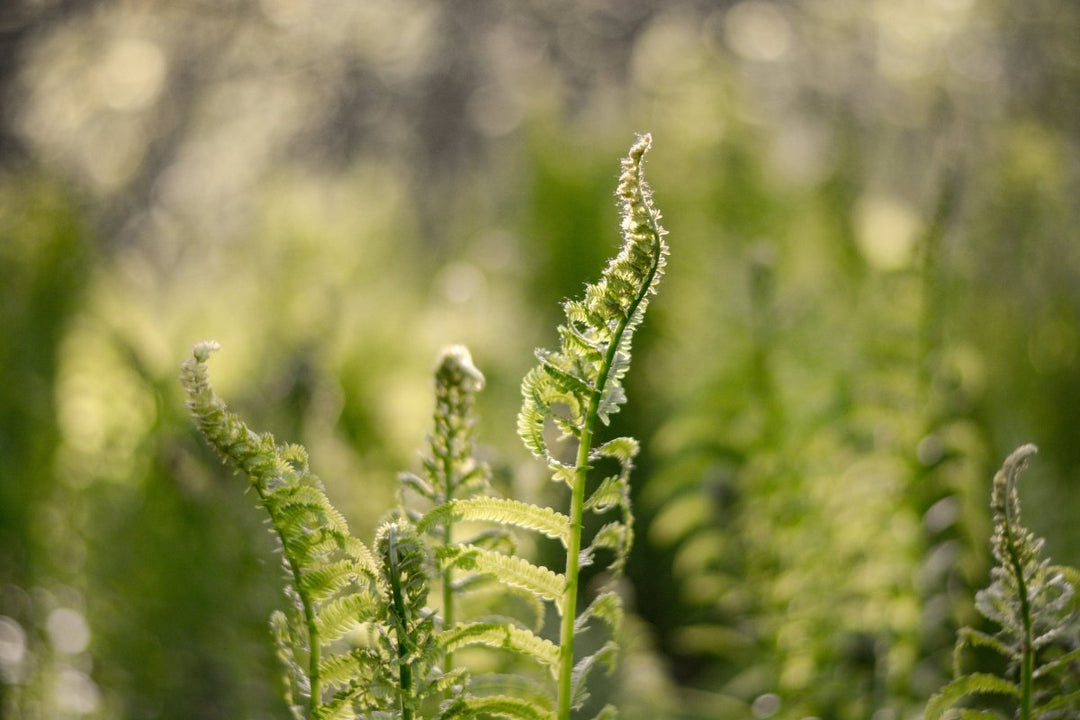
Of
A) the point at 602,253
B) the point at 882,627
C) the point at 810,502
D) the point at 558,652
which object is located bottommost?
the point at 558,652

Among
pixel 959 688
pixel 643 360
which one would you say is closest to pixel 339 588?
pixel 959 688

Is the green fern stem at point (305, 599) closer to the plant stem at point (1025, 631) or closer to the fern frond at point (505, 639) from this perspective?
the fern frond at point (505, 639)

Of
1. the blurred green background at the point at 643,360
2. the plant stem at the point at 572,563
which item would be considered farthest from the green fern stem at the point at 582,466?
the blurred green background at the point at 643,360

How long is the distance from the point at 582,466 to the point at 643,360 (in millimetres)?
1066

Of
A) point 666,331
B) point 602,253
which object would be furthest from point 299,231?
point 666,331

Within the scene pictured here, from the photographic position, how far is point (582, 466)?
266 mm

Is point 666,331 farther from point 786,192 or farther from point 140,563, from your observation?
point 140,563

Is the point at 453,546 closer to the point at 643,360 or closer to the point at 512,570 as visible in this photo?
the point at 512,570

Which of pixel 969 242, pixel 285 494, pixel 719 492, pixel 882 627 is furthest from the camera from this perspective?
pixel 969 242

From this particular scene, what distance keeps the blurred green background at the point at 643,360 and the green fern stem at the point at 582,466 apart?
268mm

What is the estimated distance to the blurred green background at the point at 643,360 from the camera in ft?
2.19

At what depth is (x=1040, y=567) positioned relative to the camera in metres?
0.29

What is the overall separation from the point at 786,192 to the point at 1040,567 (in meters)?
1.25

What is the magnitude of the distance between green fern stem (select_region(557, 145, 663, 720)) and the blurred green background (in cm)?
27
